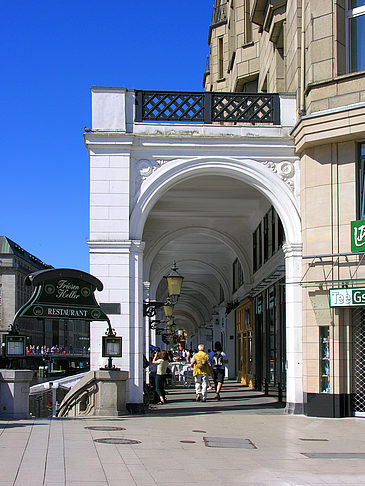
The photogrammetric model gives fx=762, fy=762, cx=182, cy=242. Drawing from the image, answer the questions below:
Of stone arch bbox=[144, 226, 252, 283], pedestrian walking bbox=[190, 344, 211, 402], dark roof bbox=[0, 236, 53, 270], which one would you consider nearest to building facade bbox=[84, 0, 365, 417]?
pedestrian walking bbox=[190, 344, 211, 402]

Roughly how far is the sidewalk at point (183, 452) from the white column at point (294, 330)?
125 centimetres

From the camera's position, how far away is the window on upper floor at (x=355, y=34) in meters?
15.8

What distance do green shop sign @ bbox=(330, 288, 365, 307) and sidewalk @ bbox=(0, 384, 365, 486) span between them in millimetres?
2267

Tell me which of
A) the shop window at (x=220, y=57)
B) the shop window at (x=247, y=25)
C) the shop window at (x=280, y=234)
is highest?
the shop window at (x=220, y=57)

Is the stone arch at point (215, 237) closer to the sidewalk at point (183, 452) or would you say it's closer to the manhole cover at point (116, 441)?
the sidewalk at point (183, 452)

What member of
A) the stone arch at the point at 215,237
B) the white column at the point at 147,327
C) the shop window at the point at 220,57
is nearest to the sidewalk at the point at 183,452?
the white column at the point at 147,327

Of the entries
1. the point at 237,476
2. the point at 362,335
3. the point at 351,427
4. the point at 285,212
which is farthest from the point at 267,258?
the point at 237,476

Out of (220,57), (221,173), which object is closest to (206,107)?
(221,173)

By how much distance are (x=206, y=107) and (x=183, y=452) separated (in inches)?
375

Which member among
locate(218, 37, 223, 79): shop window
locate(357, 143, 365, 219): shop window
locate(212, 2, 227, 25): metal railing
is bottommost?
locate(357, 143, 365, 219): shop window

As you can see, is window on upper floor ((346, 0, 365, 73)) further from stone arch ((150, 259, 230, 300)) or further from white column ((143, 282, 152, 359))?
stone arch ((150, 259, 230, 300))

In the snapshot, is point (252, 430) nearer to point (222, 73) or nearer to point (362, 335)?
point (362, 335)

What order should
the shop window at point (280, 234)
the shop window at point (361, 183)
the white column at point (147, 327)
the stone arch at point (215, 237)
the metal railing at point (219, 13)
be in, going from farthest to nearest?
1. the metal railing at point (219, 13)
2. the stone arch at point (215, 237)
3. the white column at point (147, 327)
4. the shop window at point (280, 234)
5. the shop window at point (361, 183)

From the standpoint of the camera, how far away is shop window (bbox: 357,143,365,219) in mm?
15398
